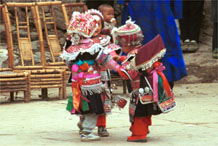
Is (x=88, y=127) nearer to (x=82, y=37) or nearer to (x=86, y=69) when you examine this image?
(x=86, y=69)

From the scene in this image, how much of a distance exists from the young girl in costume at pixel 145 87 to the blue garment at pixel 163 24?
2.82 metres

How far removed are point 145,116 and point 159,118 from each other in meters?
1.29

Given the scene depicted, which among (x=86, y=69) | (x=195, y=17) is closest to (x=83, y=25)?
(x=86, y=69)

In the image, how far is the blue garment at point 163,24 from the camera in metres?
7.55

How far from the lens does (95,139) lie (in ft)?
15.9

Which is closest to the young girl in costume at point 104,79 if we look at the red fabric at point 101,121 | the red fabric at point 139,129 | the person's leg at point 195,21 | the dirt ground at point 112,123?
the red fabric at point 101,121

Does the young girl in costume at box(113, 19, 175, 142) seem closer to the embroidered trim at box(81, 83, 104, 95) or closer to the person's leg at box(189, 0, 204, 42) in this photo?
the embroidered trim at box(81, 83, 104, 95)

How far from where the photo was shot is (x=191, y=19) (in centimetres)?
1098

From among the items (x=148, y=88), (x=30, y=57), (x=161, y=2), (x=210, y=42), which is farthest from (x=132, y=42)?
(x=210, y=42)

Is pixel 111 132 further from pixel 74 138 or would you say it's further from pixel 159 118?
pixel 159 118

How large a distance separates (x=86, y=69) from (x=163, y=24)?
Answer: 2.95 meters

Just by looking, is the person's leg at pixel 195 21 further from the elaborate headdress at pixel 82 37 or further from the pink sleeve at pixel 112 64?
the pink sleeve at pixel 112 64

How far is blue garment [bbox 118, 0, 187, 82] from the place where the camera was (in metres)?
7.55

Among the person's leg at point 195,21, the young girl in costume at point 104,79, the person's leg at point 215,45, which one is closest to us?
the young girl in costume at point 104,79
